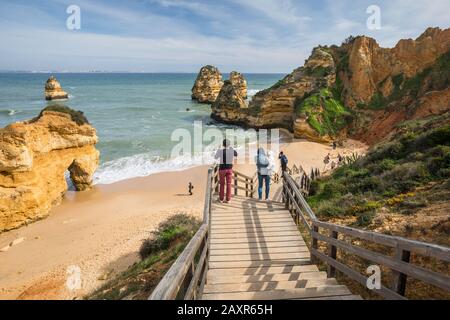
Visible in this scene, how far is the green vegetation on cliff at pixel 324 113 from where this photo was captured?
110 feet

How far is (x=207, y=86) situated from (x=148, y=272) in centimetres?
7351

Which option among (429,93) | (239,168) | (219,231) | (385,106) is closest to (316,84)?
(385,106)

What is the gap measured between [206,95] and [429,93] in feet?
179

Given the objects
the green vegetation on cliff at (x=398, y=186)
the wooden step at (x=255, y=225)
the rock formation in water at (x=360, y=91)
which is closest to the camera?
the green vegetation on cliff at (x=398, y=186)

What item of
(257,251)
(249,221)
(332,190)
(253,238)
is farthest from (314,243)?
(332,190)

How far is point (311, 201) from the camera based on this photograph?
10.1m

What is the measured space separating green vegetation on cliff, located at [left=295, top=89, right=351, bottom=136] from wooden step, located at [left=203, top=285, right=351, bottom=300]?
3038 centimetres

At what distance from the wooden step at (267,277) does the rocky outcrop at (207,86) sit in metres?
73.3

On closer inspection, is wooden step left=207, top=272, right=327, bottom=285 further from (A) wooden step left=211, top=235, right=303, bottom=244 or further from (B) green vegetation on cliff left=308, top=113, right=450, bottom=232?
(B) green vegetation on cliff left=308, top=113, right=450, bottom=232

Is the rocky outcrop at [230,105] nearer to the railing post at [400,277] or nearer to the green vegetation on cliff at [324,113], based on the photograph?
the green vegetation on cliff at [324,113]

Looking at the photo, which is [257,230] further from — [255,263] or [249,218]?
[255,263]

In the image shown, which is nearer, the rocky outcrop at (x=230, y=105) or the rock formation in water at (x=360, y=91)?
the rock formation in water at (x=360, y=91)

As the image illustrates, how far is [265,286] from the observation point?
4.64 metres

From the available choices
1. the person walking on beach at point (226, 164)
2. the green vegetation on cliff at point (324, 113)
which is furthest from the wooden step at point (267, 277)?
the green vegetation on cliff at point (324, 113)
